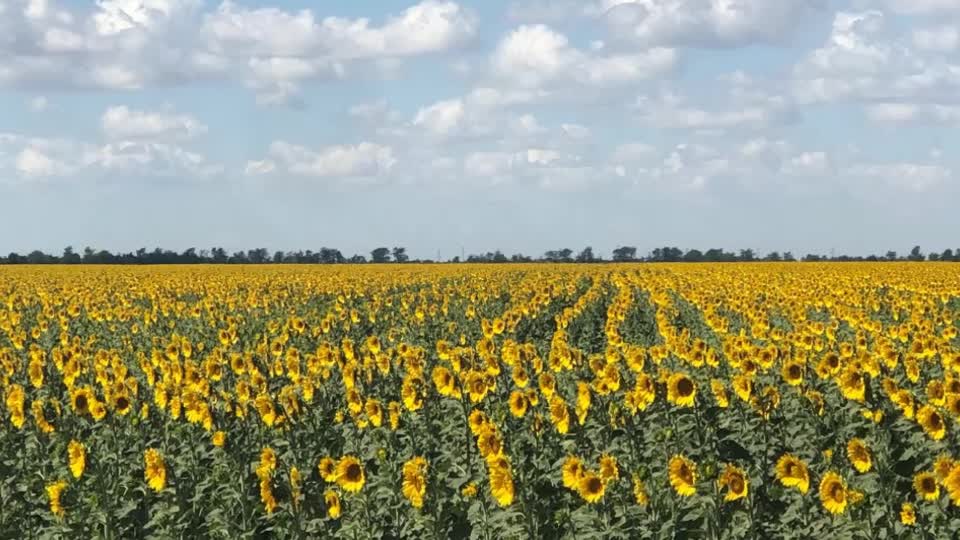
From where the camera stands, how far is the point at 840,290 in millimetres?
24562

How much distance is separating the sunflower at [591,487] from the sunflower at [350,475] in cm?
150

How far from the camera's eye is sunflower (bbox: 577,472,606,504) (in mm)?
7250

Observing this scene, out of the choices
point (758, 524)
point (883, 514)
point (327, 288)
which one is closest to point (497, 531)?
point (758, 524)

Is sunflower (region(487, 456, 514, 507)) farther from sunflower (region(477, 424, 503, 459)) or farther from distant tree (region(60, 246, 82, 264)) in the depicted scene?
distant tree (region(60, 246, 82, 264))

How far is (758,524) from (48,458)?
6.57 m

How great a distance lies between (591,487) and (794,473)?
4.22ft

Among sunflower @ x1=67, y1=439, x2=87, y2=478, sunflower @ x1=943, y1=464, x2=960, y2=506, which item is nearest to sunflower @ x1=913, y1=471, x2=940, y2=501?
sunflower @ x1=943, y1=464, x2=960, y2=506

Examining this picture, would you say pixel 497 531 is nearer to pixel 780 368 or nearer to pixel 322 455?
pixel 322 455

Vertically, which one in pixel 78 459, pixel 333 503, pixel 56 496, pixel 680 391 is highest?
pixel 680 391

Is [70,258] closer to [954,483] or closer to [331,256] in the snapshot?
[331,256]

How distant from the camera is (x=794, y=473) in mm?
7383

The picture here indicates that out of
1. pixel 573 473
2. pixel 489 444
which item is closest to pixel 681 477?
A: pixel 573 473

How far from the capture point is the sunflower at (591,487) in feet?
23.8

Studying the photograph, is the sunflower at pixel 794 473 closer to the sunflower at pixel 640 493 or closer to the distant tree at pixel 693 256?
the sunflower at pixel 640 493
